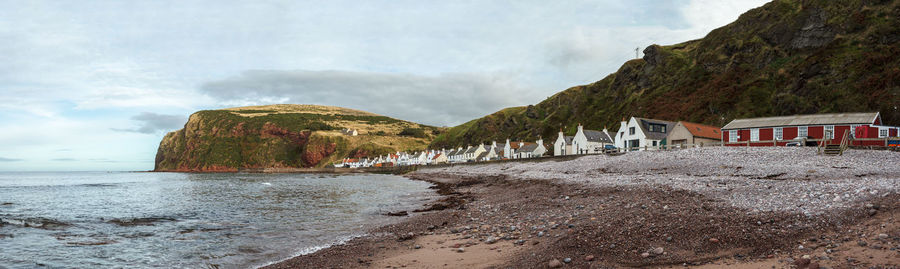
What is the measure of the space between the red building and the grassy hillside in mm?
35591

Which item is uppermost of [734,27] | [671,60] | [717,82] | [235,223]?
[734,27]

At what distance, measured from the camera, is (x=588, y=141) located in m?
80.4

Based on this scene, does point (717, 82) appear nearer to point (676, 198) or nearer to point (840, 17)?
point (840, 17)

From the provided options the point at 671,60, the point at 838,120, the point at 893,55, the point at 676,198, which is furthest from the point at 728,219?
the point at 671,60

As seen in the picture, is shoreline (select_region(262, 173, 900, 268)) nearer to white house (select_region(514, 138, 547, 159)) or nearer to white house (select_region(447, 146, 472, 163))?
white house (select_region(514, 138, 547, 159))

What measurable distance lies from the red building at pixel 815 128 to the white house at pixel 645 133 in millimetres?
14371

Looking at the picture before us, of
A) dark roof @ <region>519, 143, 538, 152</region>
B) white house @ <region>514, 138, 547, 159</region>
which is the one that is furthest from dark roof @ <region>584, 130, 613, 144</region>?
dark roof @ <region>519, 143, 538, 152</region>

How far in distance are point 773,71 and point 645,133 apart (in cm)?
A: 6219

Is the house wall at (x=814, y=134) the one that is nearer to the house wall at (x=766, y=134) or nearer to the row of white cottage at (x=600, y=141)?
the house wall at (x=766, y=134)

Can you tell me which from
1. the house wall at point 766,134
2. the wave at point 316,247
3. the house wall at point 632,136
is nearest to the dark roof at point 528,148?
the house wall at point 632,136

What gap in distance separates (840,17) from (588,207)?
414 feet

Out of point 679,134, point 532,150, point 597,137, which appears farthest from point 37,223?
point 532,150

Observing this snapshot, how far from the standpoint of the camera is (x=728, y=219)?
11.5m

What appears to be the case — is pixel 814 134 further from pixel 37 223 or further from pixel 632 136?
pixel 37 223
